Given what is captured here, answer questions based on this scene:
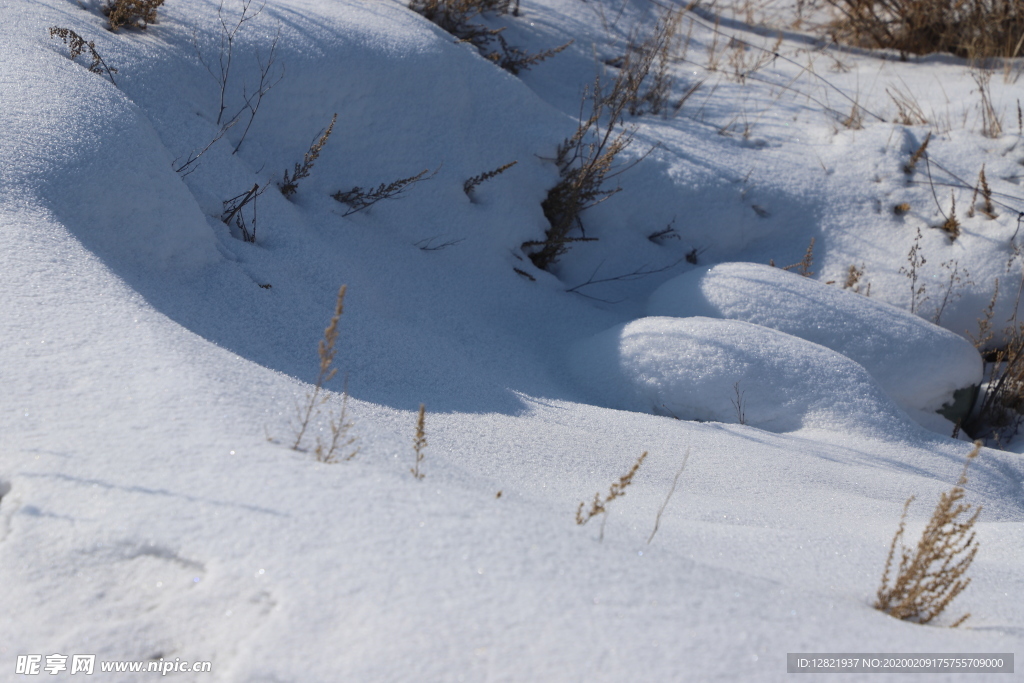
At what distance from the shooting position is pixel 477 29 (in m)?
4.36

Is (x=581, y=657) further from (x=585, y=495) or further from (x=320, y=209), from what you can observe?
(x=320, y=209)

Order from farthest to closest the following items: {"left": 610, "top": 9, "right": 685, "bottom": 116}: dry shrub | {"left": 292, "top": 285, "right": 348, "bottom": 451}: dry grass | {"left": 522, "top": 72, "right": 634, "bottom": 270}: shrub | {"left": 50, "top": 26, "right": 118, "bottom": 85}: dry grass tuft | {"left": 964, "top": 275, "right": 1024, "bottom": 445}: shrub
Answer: {"left": 610, "top": 9, "right": 685, "bottom": 116}: dry shrub < {"left": 522, "top": 72, "right": 634, "bottom": 270}: shrub < {"left": 964, "top": 275, "right": 1024, "bottom": 445}: shrub < {"left": 50, "top": 26, "right": 118, "bottom": 85}: dry grass tuft < {"left": 292, "top": 285, "right": 348, "bottom": 451}: dry grass

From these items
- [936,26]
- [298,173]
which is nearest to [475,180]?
[298,173]

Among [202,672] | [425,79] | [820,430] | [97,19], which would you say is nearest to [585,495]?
[202,672]

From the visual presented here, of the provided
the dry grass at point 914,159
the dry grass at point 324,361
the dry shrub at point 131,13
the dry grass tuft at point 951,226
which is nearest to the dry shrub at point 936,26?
the dry grass at point 914,159

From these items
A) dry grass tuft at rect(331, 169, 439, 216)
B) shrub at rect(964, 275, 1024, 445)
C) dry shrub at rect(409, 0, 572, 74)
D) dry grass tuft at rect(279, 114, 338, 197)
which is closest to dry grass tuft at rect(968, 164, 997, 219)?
shrub at rect(964, 275, 1024, 445)

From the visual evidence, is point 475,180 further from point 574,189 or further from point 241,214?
point 241,214

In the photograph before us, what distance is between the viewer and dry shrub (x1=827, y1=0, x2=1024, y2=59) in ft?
17.3

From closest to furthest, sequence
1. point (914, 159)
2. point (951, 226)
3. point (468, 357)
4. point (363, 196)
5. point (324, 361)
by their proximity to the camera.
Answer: point (324, 361) < point (468, 357) < point (363, 196) < point (951, 226) < point (914, 159)

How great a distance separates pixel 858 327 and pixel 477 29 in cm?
279

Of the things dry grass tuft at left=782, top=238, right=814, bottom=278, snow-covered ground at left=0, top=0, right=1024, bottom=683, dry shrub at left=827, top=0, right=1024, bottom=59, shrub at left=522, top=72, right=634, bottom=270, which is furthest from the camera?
dry shrub at left=827, top=0, right=1024, bottom=59

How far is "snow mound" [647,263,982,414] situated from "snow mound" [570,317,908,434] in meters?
0.29

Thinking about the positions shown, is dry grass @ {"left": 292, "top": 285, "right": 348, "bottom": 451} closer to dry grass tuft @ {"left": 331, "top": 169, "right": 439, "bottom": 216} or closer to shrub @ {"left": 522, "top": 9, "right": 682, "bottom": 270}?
dry grass tuft @ {"left": 331, "top": 169, "right": 439, "bottom": 216}

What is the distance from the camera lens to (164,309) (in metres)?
1.96
